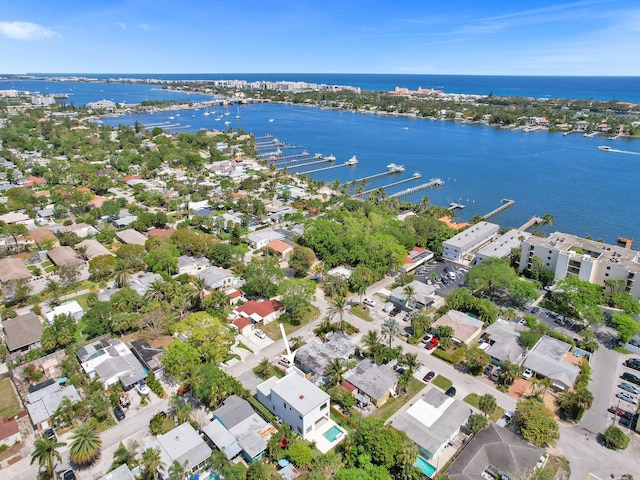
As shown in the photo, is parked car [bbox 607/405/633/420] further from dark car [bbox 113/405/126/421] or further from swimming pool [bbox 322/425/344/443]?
dark car [bbox 113/405/126/421]

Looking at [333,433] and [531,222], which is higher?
[531,222]

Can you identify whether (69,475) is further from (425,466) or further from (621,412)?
(621,412)

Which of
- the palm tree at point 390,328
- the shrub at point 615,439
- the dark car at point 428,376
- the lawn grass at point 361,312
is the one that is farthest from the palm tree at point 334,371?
the shrub at point 615,439

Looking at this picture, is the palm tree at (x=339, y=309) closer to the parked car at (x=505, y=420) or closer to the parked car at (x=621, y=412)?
the parked car at (x=505, y=420)

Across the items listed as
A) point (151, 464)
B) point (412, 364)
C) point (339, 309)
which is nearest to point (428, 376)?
point (412, 364)

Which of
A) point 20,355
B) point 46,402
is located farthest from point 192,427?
point 20,355

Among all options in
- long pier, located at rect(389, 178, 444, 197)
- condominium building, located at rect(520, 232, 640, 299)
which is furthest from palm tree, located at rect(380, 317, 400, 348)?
long pier, located at rect(389, 178, 444, 197)
